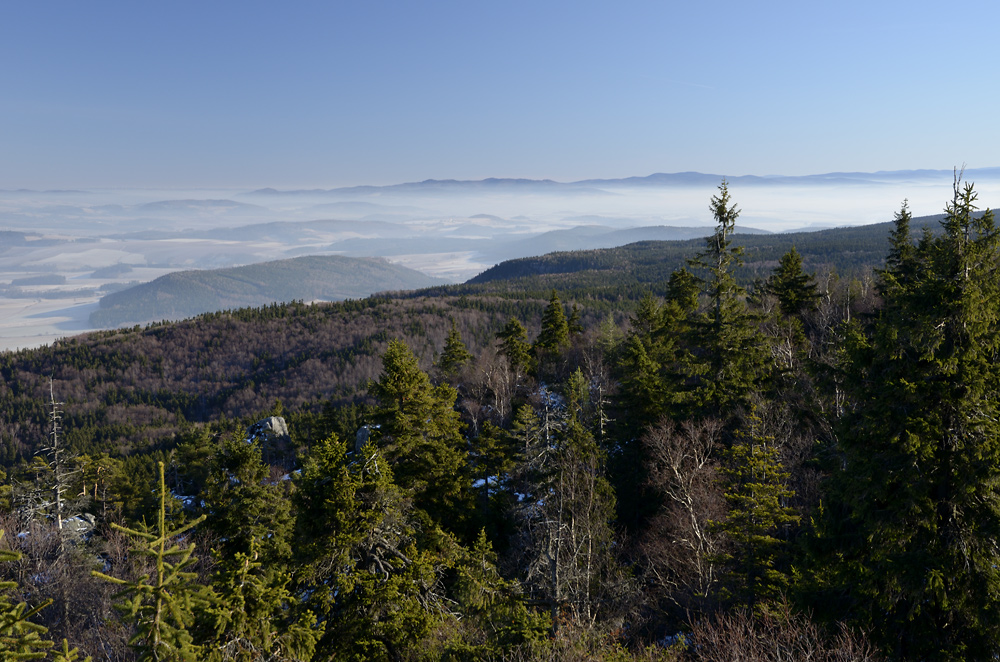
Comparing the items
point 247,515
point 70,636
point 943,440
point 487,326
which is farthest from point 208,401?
point 943,440

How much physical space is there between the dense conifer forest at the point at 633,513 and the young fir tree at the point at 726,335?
0.12 meters

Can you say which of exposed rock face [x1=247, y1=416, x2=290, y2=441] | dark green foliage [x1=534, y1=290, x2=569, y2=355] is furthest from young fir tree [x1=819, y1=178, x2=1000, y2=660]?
exposed rock face [x1=247, y1=416, x2=290, y2=441]

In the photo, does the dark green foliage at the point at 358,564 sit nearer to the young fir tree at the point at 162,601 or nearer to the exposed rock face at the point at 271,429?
the young fir tree at the point at 162,601

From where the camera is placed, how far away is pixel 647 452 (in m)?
29.2

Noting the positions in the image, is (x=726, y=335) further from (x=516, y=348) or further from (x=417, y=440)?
(x=516, y=348)

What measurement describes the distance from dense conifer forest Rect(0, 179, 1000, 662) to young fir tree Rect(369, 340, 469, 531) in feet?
0.40

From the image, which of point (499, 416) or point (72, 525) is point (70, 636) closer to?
point (72, 525)

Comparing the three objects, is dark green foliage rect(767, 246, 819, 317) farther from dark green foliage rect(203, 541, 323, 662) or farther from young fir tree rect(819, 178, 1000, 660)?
dark green foliage rect(203, 541, 323, 662)

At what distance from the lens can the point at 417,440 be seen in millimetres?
22875

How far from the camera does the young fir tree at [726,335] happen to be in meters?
23.3

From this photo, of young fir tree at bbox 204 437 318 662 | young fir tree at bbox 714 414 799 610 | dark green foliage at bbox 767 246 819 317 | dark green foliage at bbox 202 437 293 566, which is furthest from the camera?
dark green foliage at bbox 767 246 819 317

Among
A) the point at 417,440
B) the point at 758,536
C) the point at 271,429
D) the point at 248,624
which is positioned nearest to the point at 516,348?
the point at 417,440

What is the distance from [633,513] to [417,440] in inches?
581

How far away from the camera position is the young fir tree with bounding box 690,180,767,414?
23297 millimetres
